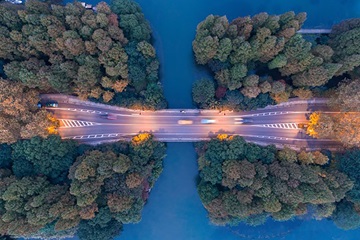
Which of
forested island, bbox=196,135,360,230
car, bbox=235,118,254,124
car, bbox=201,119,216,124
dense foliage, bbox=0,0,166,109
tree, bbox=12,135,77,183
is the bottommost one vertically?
forested island, bbox=196,135,360,230

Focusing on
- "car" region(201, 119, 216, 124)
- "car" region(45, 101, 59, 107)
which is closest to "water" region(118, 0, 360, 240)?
"car" region(201, 119, 216, 124)

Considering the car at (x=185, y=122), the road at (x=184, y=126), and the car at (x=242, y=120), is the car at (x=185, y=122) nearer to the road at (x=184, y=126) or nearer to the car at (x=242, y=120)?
the road at (x=184, y=126)

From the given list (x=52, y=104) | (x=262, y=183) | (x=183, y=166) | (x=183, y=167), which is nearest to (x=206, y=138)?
(x=183, y=166)

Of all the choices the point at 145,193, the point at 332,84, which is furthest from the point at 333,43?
the point at 145,193

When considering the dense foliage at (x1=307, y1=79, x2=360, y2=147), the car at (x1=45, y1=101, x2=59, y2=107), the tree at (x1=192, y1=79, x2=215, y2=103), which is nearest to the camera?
the dense foliage at (x1=307, y1=79, x2=360, y2=147)

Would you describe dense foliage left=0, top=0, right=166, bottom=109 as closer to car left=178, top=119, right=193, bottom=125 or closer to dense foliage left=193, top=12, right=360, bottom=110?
car left=178, top=119, right=193, bottom=125
